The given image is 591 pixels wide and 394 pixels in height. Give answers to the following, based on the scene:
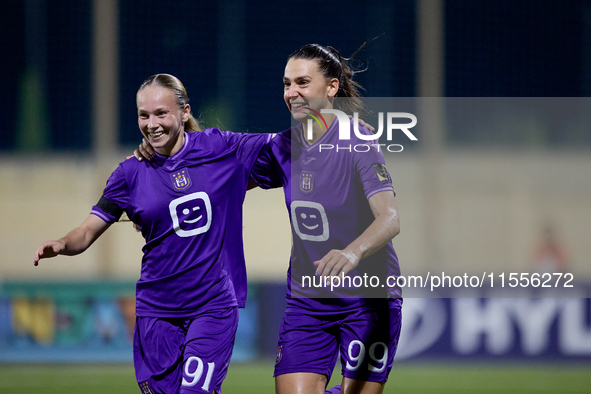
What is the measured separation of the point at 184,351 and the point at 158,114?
4.27 feet

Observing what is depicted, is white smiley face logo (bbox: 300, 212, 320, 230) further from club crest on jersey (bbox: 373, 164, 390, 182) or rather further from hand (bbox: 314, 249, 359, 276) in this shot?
hand (bbox: 314, 249, 359, 276)

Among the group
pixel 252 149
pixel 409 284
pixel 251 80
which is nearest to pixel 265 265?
pixel 251 80

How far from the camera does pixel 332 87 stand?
383cm

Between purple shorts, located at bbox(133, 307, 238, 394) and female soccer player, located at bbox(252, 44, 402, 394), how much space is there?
330mm

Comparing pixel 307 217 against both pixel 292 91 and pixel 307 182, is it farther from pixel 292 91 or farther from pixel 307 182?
pixel 292 91

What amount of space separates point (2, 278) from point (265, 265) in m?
7.98

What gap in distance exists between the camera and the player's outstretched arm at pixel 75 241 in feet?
11.8

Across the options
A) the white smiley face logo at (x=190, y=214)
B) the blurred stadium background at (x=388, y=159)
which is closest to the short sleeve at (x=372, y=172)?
the white smiley face logo at (x=190, y=214)

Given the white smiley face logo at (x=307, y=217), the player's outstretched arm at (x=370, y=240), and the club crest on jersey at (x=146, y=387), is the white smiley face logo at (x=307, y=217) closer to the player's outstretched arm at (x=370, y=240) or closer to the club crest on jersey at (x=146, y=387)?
the player's outstretched arm at (x=370, y=240)

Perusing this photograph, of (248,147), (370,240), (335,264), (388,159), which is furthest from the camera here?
(388,159)

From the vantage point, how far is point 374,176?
350cm

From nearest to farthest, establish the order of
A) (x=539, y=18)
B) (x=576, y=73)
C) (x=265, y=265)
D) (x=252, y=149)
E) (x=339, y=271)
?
(x=339, y=271), (x=252, y=149), (x=539, y=18), (x=576, y=73), (x=265, y=265)

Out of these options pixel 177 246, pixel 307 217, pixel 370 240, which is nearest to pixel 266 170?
pixel 307 217

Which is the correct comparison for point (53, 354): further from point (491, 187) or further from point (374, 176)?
point (491, 187)
